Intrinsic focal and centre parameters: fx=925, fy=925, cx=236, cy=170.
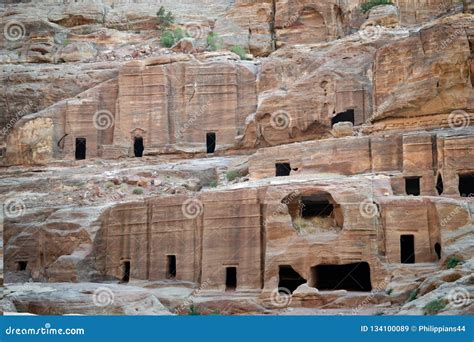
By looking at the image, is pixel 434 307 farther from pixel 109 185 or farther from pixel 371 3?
pixel 371 3

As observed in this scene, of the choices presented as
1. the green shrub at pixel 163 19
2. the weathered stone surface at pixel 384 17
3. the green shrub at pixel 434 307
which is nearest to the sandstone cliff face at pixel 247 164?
the weathered stone surface at pixel 384 17

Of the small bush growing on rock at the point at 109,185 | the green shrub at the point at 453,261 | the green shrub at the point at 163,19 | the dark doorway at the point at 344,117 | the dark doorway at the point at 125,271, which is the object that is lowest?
the dark doorway at the point at 125,271

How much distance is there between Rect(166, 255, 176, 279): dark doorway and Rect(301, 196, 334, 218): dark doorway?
5833mm

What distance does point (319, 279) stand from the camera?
37281 millimetres

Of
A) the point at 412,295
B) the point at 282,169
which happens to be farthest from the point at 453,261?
the point at 282,169

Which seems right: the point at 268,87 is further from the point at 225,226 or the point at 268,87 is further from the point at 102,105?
the point at 225,226

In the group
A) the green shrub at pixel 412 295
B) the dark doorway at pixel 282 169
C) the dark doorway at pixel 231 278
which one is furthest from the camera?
the dark doorway at pixel 282 169

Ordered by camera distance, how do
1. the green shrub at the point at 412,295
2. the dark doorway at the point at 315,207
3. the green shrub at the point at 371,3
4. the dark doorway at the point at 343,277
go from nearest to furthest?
the green shrub at the point at 412,295 < the dark doorway at the point at 343,277 < the dark doorway at the point at 315,207 < the green shrub at the point at 371,3

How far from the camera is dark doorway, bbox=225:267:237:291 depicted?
37200mm

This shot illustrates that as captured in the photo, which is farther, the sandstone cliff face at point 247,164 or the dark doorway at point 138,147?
the dark doorway at point 138,147

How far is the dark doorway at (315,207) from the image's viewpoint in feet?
127

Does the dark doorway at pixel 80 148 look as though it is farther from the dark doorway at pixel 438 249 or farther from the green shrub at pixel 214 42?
the dark doorway at pixel 438 249

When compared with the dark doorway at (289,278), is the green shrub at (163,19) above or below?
above

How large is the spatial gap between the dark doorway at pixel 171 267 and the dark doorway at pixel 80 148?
58.9ft
